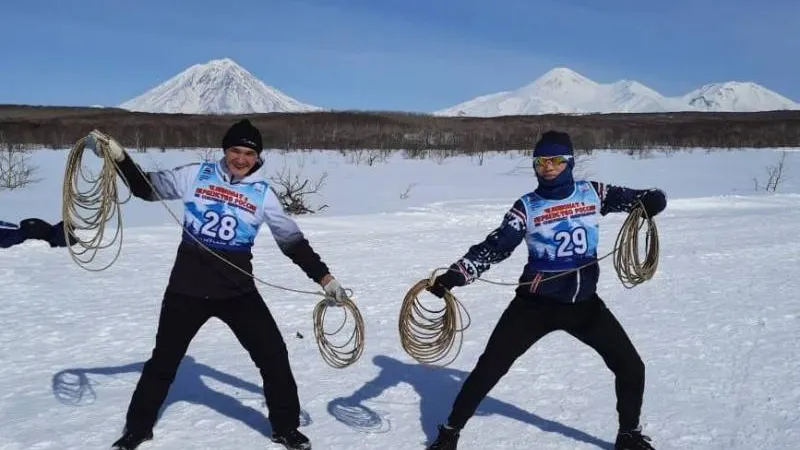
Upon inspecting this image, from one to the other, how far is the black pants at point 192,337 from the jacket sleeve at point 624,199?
1.87 meters

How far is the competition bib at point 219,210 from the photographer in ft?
12.0

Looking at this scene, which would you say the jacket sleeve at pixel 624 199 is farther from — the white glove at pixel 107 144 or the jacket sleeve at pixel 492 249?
the white glove at pixel 107 144

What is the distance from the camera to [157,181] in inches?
147

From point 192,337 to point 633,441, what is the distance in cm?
242

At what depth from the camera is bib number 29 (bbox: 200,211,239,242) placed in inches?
144

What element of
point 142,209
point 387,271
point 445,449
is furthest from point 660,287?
point 142,209

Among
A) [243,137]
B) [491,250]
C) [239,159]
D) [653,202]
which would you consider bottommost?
[491,250]

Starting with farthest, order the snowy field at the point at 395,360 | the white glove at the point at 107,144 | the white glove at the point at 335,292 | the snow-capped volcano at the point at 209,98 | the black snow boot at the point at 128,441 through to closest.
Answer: the snow-capped volcano at the point at 209,98 < the snowy field at the point at 395,360 < the white glove at the point at 335,292 < the black snow boot at the point at 128,441 < the white glove at the point at 107,144

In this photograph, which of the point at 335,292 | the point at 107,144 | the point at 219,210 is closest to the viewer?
the point at 107,144

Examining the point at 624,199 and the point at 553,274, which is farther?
the point at 624,199

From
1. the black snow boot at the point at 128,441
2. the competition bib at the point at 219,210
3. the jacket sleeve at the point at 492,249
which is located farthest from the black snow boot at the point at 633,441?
the black snow boot at the point at 128,441

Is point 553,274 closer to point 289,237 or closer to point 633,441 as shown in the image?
point 633,441

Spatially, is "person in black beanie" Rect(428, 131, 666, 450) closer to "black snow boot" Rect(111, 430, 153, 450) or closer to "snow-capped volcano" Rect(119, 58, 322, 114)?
"black snow boot" Rect(111, 430, 153, 450)

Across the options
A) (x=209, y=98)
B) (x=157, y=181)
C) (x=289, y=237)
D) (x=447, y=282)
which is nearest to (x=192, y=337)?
(x=289, y=237)
